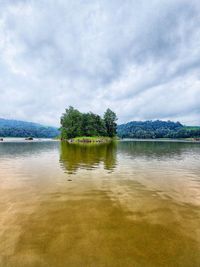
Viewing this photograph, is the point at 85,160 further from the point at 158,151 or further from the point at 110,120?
the point at 110,120

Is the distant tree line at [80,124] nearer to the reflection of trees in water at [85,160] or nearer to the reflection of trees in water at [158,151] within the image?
the reflection of trees in water at [158,151]

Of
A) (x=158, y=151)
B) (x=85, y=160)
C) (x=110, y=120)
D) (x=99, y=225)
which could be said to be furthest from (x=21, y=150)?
(x=110, y=120)

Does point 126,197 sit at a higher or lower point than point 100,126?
lower

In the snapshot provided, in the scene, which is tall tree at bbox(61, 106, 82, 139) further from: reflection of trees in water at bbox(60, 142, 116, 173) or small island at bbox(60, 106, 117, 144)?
reflection of trees in water at bbox(60, 142, 116, 173)

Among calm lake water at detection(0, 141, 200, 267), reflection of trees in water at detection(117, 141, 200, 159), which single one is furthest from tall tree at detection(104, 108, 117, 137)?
calm lake water at detection(0, 141, 200, 267)

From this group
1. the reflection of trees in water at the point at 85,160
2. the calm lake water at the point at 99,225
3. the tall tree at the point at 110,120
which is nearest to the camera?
the calm lake water at the point at 99,225

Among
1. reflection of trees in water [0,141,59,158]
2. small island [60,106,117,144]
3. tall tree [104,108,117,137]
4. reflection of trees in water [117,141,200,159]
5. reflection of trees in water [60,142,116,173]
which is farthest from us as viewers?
tall tree [104,108,117,137]

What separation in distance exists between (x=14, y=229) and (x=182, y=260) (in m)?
5.79

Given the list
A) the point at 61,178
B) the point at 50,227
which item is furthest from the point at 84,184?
the point at 50,227

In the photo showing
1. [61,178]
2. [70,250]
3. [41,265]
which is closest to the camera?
[41,265]

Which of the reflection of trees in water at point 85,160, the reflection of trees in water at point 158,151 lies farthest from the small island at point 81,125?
the reflection of trees in water at point 85,160

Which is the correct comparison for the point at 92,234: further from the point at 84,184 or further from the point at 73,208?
the point at 84,184

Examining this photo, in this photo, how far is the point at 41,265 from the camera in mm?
4035

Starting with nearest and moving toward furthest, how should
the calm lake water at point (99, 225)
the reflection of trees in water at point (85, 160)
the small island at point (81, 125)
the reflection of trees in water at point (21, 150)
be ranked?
the calm lake water at point (99, 225) → the reflection of trees in water at point (85, 160) → the reflection of trees in water at point (21, 150) → the small island at point (81, 125)
